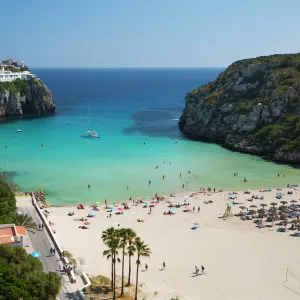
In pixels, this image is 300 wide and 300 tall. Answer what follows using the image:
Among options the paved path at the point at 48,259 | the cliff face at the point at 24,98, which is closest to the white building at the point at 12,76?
the cliff face at the point at 24,98

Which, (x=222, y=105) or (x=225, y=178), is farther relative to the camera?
(x=222, y=105)

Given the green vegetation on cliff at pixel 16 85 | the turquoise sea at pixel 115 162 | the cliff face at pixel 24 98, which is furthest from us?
the cliff face at pixel 24 98

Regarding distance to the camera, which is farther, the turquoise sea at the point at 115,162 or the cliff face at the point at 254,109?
the cliff face at the point at 254,109

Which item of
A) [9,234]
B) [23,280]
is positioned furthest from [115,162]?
[23,280]

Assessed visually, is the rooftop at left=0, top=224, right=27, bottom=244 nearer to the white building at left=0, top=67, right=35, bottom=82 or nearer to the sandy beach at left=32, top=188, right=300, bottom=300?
the sandy beach at left=32, top=188, right=300, bottom=300

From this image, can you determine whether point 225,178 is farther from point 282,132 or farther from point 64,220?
point 64,220

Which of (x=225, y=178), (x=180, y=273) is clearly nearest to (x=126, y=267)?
(x=180, y=273)

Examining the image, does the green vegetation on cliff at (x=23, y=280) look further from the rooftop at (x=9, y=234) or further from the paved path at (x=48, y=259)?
Answer: the rooftop at (x=9, y=234)
